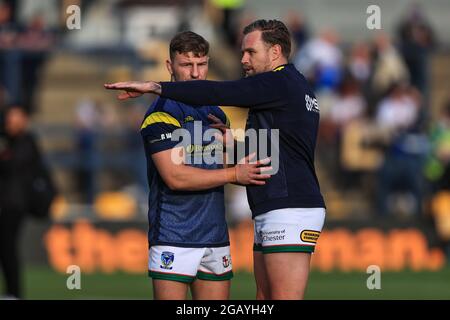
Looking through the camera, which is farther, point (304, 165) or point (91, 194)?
point (91, 194)

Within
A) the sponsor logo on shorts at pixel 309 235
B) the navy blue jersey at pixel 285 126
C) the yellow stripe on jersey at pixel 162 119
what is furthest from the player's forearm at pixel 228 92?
the sponsor logo on shorts at pixel 309 235

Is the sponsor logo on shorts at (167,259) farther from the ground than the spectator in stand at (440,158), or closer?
farther from the ground

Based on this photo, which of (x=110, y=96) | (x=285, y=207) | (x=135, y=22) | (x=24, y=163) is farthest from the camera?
(x=135, y=22)

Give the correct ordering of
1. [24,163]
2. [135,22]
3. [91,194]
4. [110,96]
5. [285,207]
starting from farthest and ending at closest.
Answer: [135,22]
[110,96]
[91,194]
[24,163]
[285,207]

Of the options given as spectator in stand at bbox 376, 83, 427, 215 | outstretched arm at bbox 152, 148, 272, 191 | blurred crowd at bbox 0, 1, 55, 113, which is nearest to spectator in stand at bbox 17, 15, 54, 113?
blurred crowd at bbox 0, 1, 55, 113

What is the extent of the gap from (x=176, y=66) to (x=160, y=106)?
0.27 m

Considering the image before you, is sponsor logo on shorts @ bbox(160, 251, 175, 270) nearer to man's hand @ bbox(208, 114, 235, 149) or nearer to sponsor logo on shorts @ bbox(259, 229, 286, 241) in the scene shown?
sponsor logo on shorts @ bbox(259, 229, 286, 241)

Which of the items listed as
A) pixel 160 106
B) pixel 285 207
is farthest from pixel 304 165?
pixel 160 106

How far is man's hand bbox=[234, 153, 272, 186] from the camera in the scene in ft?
24.1

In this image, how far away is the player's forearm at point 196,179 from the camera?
7.46 meters

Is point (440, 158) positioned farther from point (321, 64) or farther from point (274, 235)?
point (274, 235)

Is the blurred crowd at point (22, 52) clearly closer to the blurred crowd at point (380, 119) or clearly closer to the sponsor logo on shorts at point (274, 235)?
the blurred crowd at point (380, 119)

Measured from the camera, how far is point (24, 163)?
12969mm

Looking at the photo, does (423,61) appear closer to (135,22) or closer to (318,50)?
(318,50)
